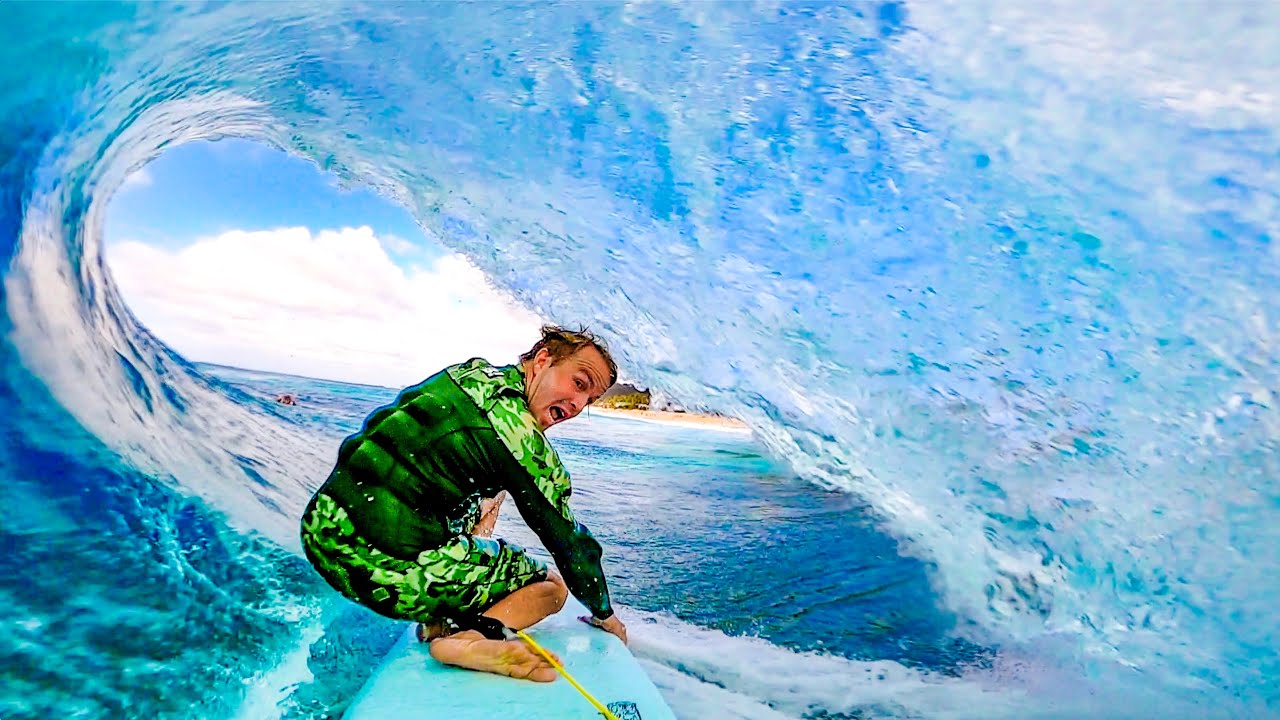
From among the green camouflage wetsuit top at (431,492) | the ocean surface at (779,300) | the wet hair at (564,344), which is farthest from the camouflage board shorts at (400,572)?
the ocean surface at (779,300)

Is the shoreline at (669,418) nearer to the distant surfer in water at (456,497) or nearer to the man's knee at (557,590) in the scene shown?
the man's knee at (557,590)

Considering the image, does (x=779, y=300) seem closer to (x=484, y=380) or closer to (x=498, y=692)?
(x=484, y=380)

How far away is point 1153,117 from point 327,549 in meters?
2.45

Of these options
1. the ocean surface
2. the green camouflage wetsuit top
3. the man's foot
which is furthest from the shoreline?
the green camouflage wetsuit top

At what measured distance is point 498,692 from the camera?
148 cm

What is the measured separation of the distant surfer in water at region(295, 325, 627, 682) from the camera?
5.01 ft

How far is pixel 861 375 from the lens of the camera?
2844 mm

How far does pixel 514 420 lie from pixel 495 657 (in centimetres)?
47

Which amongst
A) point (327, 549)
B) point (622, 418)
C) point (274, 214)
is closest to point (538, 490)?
point (327, 549)

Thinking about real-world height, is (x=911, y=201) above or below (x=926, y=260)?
above

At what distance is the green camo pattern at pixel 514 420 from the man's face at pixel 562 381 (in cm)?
4

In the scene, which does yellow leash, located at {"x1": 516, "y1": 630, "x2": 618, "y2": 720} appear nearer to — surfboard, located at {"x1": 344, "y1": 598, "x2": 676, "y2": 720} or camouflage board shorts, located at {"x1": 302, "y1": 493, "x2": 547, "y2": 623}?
surfboard, located at {"x1": 344, "y1": 598, "x2": 676, "y2": 720}

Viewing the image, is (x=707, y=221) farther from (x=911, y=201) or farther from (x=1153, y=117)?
(x=1153, y=117)

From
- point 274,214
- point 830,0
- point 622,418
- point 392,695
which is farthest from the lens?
point 622,418
